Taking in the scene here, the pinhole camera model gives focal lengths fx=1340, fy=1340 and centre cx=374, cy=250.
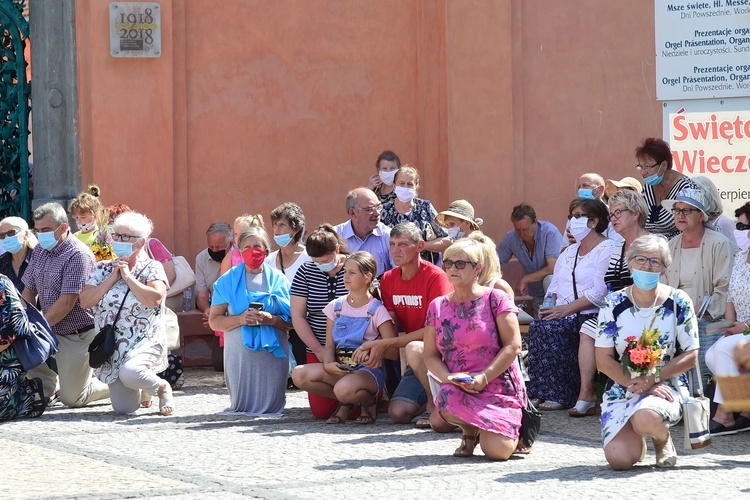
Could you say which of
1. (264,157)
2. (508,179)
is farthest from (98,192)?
(508,179)

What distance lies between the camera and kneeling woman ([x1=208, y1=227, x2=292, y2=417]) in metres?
9.33

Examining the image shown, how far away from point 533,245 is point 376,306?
320cm

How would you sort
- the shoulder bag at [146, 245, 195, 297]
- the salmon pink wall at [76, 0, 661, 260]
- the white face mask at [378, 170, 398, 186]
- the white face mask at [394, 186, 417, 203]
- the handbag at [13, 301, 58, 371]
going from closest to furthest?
the handbag at [13, 301, 58, 371] < the white face mask at [394, 186, 417, 203] < the white face mask at [378, 170, 398, 186] < the shoulder bag at [146, 245, 195, 297] < the salmon pink wall at [76, 0, 661, 260]

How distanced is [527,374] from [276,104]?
4113 mm

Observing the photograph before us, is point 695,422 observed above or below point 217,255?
below

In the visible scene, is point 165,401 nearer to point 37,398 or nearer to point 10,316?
point 37,398

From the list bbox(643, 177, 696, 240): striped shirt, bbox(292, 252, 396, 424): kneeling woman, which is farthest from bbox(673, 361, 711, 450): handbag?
bbox(643, 177, 696, 240): striped shirt

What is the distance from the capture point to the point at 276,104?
41.2 feet

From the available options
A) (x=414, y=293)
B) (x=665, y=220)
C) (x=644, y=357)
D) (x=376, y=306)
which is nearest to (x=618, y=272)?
(x=665, y=220)

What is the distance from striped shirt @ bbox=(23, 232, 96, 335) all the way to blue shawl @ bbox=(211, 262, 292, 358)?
1.08 meters

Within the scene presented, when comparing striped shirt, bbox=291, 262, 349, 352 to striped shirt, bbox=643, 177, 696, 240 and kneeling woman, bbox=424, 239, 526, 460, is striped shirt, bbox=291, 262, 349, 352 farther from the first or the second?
striped shirt, bbox=643, 177, 696, 240

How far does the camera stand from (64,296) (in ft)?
32.2

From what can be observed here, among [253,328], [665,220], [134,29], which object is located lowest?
[253,328]

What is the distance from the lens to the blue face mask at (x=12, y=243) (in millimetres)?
9906
